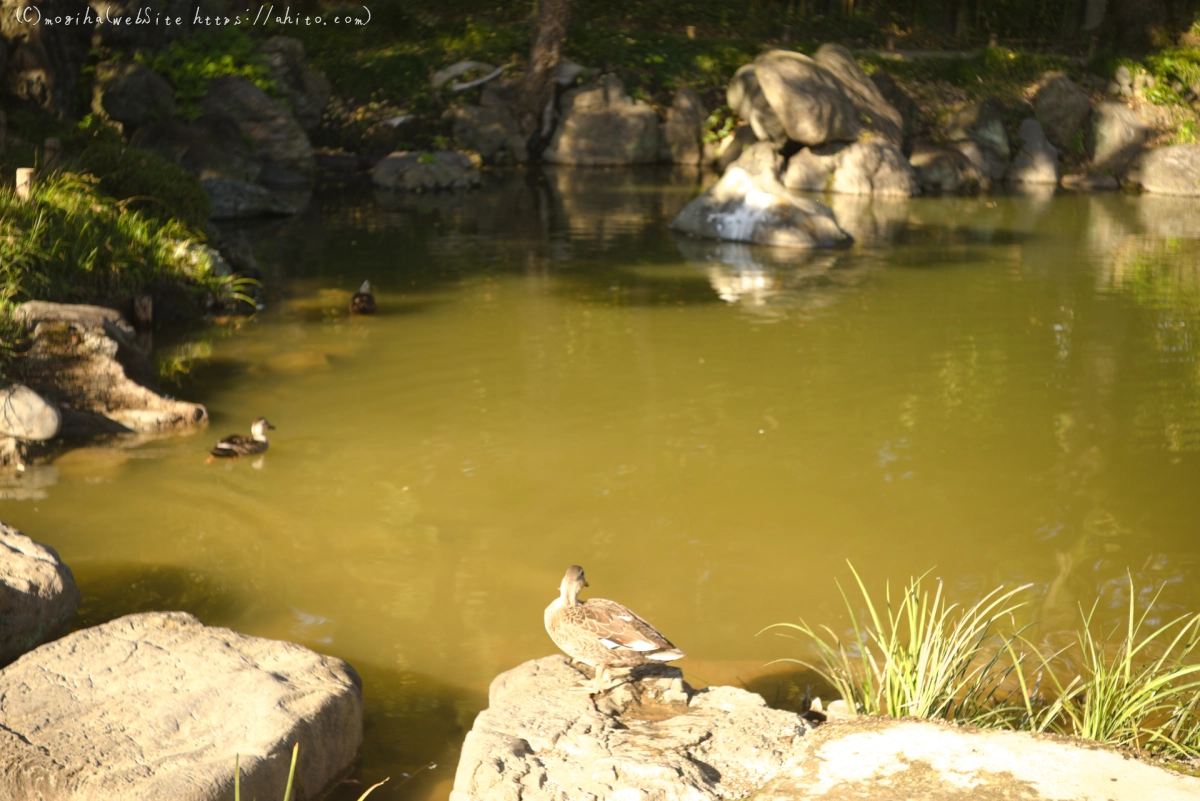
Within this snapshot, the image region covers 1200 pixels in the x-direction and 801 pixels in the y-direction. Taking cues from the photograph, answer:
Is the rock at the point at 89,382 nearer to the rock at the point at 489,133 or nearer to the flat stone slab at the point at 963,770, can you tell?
A: the flat stone slab at the point at 963,770

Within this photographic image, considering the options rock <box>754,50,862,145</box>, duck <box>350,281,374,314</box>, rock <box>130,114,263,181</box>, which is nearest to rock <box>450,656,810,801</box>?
duck <box>350,281,374,314</box>

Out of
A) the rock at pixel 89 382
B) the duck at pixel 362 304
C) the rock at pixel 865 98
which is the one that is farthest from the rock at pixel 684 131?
the rock at pixel 89 382

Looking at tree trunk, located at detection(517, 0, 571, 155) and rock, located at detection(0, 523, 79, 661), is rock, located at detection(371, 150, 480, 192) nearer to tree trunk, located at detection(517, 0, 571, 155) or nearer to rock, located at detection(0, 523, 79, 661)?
tree trunk, located at detection(517, 0, 571, 155)

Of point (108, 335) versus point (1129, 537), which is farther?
point (108, 335)

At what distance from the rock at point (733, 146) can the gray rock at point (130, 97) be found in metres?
12.2

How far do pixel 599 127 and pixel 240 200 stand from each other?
1090cm

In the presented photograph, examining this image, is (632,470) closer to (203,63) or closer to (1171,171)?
(203,63)

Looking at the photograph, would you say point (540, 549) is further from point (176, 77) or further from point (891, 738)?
point (176, 77)

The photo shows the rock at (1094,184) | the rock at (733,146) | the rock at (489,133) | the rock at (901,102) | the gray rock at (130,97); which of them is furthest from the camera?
the rock at (901,102)

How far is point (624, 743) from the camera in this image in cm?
360

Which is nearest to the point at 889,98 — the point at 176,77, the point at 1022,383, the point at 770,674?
the point at 176,77

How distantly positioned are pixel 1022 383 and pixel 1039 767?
20.1 ft

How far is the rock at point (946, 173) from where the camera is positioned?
22750mm

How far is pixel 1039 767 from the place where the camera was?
322cm
